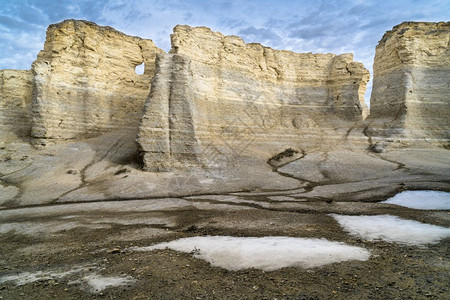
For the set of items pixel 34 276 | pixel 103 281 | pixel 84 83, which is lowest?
pixel 34 276

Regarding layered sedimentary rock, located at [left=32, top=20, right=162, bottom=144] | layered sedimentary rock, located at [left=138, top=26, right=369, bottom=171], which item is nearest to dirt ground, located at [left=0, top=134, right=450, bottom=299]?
layered sedimentary rock, located at [left=32, top=20, right=162, bottom=144]

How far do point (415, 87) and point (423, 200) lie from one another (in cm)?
1602

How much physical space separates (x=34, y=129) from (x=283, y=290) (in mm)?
21881

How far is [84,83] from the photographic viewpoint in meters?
20.7

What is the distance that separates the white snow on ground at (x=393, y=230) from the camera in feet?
18.6

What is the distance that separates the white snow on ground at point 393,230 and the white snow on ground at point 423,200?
2.55 meters

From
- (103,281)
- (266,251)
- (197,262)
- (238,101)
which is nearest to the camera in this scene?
(103,281)

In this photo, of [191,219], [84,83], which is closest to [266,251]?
[191,219]

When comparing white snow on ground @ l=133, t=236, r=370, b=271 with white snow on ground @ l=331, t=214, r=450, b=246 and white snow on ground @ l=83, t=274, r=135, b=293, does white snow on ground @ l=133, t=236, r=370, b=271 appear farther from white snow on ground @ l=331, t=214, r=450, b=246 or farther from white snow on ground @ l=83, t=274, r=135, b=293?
white snow on ground @ l=83, t=274, r=135, b=293

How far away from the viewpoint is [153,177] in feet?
53.1

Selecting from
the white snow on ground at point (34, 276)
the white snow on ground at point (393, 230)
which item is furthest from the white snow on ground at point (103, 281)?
the white snow on ground at point (393, 230)

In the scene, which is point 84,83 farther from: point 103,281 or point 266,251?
point 266,251

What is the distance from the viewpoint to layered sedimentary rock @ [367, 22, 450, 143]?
2052cm

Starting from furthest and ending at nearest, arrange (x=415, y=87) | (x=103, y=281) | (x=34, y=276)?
(x=415, y=87), (x=34, y=276), (x=103, y=281)
